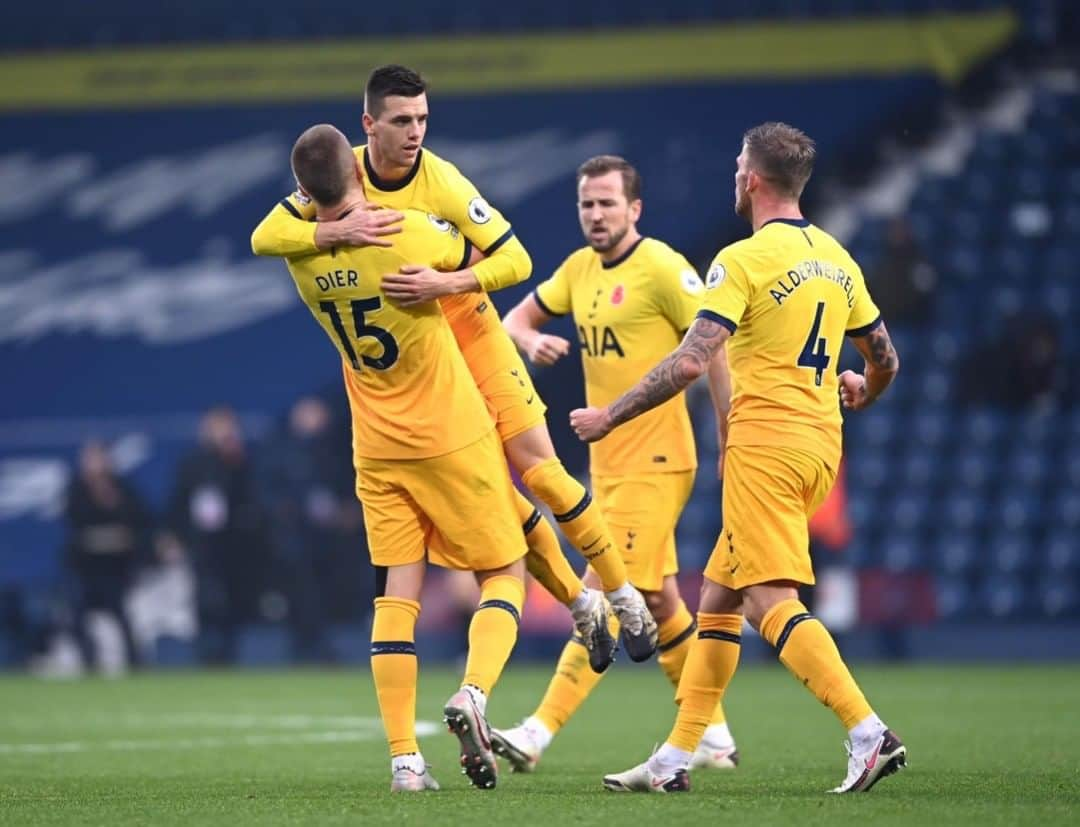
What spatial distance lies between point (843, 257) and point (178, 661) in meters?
12.7

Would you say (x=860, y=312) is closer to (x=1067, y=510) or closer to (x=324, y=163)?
(x=324, y=163)

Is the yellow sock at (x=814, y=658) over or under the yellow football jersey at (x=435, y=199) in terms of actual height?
under

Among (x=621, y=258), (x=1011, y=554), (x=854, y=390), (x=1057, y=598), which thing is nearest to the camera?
(x=854, y=390)

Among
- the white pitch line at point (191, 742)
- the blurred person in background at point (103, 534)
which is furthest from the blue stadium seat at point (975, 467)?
the white pitch line at point (191, 742)

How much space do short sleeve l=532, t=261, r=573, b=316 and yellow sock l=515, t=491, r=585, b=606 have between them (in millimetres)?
1490

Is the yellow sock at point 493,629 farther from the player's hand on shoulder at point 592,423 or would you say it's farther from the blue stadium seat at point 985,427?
the blue stadium seat at point 985,427

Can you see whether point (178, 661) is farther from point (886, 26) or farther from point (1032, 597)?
point (886, 26)

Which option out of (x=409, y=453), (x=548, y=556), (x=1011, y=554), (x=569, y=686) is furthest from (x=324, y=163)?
(x=1011, y=554)

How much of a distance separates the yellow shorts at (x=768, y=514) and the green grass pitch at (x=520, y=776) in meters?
0.73

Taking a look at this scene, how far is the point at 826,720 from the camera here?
10352 millimetres

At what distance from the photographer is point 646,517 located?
26.3 ft

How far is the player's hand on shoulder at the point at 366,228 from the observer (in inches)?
251

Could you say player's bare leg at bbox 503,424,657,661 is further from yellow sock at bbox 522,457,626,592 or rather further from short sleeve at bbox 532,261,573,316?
short sleeve at bbox 532,261,573,316

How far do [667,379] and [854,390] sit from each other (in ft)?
3.21
